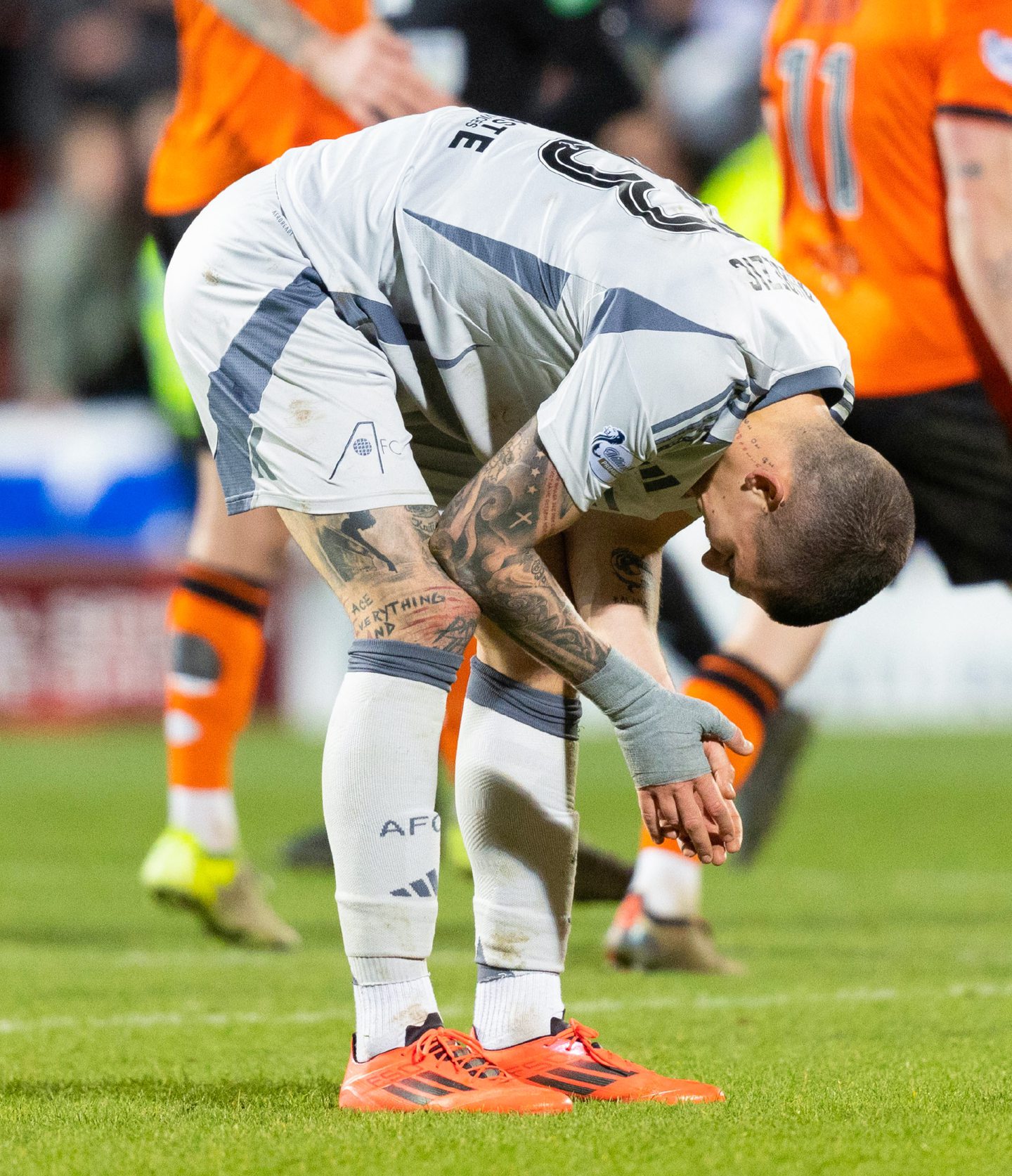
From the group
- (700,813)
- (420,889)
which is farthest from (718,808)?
(420,889)

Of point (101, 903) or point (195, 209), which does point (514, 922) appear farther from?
point (101, 903)

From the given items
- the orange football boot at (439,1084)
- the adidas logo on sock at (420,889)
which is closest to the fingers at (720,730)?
the adidas logo on sock at (420,889)

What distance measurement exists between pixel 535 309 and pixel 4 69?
13.7 metres

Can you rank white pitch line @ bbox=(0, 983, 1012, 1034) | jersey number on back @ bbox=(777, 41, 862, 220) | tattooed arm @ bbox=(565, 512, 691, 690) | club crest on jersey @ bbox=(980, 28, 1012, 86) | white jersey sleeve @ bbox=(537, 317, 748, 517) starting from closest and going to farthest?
1. white jersey sleeve @ bbox=(537, 317, 748, 517)
2. tattooed arm @ bbox=(565, 512, 691, 690)
3. white pitch line @ bbox=(0, 983, 1012, 1034)
4. club crest on jersey @ bbox=(980, 28, 1012, 86)
5. jersey number on back @ bbox=(777, 41, 862, 220)

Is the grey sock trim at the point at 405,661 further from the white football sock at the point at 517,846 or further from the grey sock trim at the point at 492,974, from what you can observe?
the grey sock trim at the point at 492,974

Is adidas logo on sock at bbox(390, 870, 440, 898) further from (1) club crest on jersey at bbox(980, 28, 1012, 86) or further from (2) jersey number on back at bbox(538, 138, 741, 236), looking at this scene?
(1) club crest on jersey at bbox(980, 28, 1012, 86)

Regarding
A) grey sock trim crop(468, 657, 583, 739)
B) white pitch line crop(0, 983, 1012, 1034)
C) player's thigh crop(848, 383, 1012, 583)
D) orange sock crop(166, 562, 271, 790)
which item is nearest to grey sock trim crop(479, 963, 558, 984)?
grey sock trim crop(468, 657, 583, 739)

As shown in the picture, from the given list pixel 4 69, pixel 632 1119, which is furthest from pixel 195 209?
pixel 4 69

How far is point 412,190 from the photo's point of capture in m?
2.58

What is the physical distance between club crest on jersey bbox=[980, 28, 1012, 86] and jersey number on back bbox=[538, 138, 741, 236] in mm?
1595

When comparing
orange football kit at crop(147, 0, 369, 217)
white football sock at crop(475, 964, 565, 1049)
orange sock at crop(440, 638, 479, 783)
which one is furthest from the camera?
orange football kit at crop(147, 0, 369, 217)

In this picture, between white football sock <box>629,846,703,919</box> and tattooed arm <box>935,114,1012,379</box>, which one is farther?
tattooed arm <box>935,114,1012,379</box>

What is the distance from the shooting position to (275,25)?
417 cm

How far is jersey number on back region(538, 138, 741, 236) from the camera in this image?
8.00 feet
